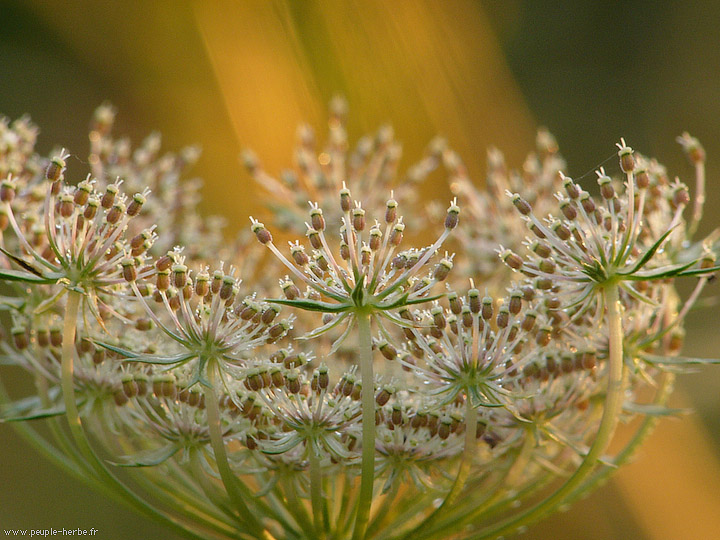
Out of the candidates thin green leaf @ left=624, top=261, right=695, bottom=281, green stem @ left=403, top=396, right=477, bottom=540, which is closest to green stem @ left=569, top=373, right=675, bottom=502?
green stem @ left=403, top=396, right=477, bottom=540

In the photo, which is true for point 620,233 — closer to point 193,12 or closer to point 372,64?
point 372,64

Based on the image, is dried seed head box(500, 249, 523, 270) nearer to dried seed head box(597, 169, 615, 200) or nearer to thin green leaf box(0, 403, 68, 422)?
dried seed head box(597, 169, 615, 200)

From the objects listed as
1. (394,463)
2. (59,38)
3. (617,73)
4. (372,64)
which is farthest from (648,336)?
(59,38)

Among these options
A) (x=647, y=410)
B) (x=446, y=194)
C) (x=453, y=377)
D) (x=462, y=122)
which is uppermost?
(x=462, y=122)

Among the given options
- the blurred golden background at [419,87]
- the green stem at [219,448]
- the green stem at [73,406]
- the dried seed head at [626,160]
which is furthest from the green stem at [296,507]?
the blurred golden background at [419,87]

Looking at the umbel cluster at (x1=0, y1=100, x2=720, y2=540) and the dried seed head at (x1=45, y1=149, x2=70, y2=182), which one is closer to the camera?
the umbel cluster at (x1=0, y1=100, x2=720, y2=540)
